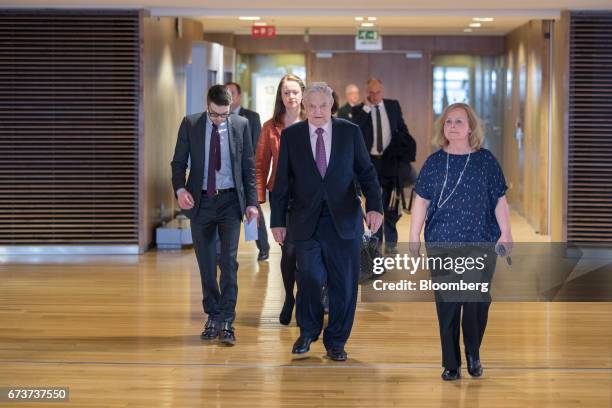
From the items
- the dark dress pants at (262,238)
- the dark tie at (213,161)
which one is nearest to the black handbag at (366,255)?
the dark tie at (213,161)

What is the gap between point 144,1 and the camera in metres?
10.9

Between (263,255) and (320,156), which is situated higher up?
(320,156)

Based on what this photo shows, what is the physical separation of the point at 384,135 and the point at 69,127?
136 inches

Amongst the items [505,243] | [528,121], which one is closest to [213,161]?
[505,243]

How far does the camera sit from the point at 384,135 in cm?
970

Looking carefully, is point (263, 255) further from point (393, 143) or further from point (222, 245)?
point (222, 245)

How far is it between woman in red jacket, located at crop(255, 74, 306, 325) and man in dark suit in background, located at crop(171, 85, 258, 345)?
0.51 m

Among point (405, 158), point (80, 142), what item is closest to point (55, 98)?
point (80, 142)

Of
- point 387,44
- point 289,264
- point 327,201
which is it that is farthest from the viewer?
point 387,44

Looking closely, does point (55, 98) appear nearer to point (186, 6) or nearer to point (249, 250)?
point (186, 6)

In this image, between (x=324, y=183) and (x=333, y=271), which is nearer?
(x=324, y=183)

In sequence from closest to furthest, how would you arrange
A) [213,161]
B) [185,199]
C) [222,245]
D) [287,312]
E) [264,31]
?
1. [185,199]
2. [213,161]
3. [222,245]
4. [287,312]
5. [264,31]

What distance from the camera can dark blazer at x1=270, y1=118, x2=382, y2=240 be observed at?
6371 millimetres

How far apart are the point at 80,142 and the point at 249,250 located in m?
2.07
